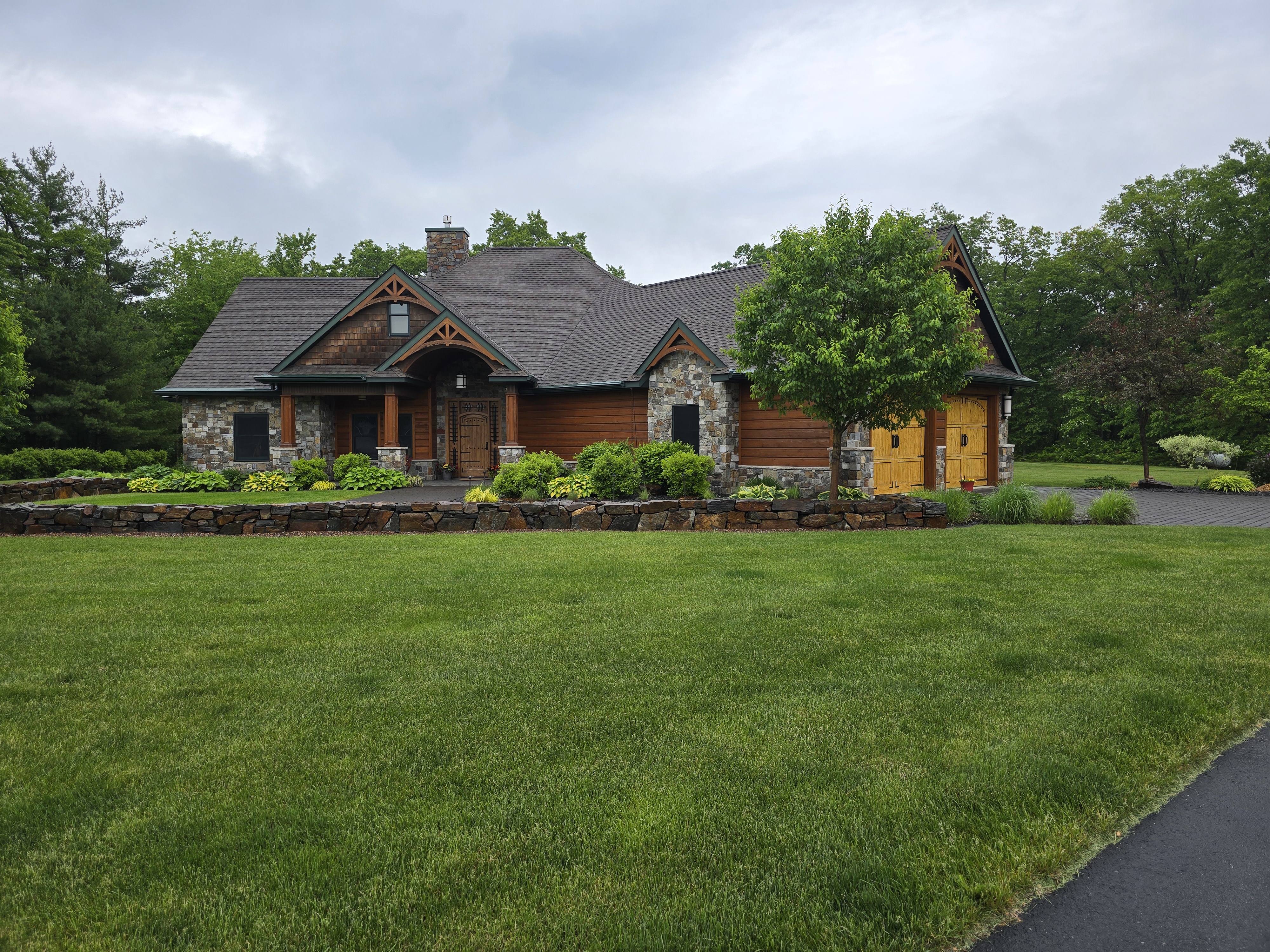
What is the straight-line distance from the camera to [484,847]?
2.76 m

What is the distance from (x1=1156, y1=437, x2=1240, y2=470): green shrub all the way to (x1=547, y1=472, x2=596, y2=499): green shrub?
88.1 feet

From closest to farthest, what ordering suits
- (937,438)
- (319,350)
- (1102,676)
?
(1102,676)
(937,438)
(319,350)

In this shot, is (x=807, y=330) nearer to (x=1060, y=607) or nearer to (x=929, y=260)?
(x=929, y=260)

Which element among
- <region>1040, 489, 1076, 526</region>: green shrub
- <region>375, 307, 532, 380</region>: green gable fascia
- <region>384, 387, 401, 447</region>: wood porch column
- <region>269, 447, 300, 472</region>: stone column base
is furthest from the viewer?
<region>269, 447, 300, 472</region>: stone column base

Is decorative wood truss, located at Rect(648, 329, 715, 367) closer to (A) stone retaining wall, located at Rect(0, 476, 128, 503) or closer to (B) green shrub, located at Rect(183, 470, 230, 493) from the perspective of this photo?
(B) green shrub, located at Rect(183, 470, 230, 493)

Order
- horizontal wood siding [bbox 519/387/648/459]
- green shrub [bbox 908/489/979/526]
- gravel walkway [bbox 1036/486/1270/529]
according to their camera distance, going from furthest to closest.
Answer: horizontal wood siding [bbox 519/387/648/459]
gravel walkway [bbox 1036/486/1270/529]
green shrub [bbox 908/489/979/526]

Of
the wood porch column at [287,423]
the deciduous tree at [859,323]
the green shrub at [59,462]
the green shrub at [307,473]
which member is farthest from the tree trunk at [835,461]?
the green shrub at [59,462]

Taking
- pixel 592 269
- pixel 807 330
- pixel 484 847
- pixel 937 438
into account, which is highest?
pixel 592 269

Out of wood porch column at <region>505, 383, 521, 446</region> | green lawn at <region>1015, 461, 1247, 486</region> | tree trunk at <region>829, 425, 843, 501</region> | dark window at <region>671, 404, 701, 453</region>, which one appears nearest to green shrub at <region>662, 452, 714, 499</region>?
dark window at <region>671, 404, 701, 453</region>

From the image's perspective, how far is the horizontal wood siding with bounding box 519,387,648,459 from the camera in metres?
19.6

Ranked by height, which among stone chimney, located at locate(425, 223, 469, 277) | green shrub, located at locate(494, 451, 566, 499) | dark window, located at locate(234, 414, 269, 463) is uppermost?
stone chimney, located at locate(425, 223, 469, 277)

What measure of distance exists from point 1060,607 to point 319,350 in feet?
68.2

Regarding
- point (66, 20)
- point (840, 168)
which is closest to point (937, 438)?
point (66, 20)

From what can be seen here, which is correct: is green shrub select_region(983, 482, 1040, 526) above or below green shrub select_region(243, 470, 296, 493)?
below
